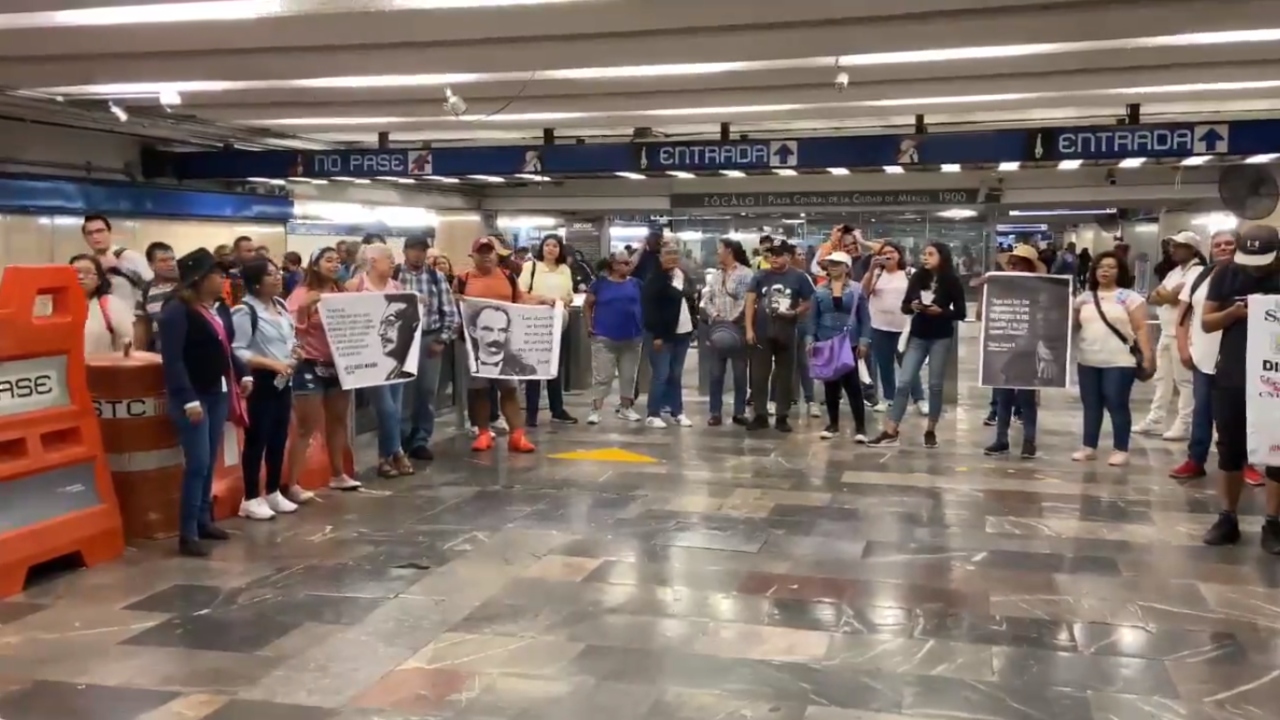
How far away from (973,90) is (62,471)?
7.94 metres

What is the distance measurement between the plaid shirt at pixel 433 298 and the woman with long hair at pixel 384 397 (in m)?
0.30

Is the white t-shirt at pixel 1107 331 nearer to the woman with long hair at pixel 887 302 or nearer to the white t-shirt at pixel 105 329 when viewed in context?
the woman with long hair at pixel 887 302

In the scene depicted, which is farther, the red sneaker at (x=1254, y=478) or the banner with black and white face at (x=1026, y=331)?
the banner with black and white face at (x=1026, y=331)

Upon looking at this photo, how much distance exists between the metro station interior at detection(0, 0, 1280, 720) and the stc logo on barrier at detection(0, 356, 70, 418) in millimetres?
71

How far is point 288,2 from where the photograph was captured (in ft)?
21.4

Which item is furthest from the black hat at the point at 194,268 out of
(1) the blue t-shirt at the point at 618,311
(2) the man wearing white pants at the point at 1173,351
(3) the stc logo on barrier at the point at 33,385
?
(2) the man wearing white pants at the point at 1173,351

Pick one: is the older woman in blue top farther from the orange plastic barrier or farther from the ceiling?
the orange plastic barrier

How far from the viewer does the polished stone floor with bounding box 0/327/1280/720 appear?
12.5ft

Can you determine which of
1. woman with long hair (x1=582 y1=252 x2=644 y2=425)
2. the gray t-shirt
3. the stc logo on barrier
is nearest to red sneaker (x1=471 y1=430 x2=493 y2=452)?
woman with long hair (x1=582 y1=252 x2=644 y2=425)

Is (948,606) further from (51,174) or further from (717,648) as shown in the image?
(51,174)

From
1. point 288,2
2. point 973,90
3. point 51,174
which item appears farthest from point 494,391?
point 51,174

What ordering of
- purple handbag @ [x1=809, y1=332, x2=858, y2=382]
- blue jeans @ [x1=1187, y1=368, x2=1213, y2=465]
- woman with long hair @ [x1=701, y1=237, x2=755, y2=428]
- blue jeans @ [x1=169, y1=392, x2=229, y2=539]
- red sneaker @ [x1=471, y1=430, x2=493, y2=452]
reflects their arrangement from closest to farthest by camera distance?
blue jeans @ [x1=169, y1=392, x2=229, y2=539] < blue jeans @ [x1=1187, y1=368, x2=1213, y2=465] < red sneaker @ [x1=471, y1=430, x2=493, y2=452] < purple handbag @ [x1=809, y1=332, x2=858, y2=382] < woman with long hair @ [x1=701, y1=237, x2=755, y2=428]

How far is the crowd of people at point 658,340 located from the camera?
18.9 feet

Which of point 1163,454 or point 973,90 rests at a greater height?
point 973,90
